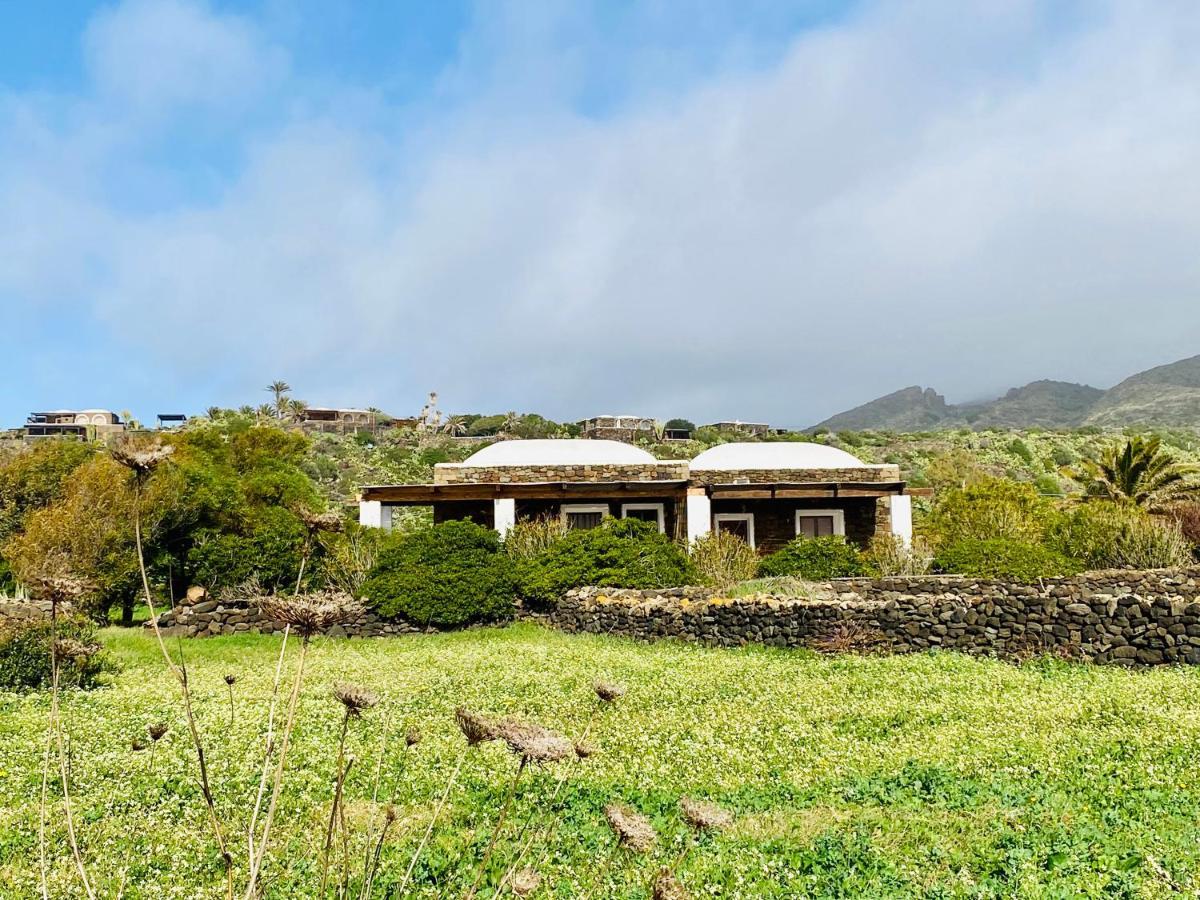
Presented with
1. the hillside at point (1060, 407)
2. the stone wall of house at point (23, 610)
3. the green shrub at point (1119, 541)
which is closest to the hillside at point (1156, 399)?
the hillside at point (1060, 407)

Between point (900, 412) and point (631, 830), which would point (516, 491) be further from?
point (900, 412)

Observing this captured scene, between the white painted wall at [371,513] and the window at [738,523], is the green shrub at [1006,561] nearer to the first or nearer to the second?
A: the window at [738,523]

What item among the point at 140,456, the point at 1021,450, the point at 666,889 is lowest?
the point at 666,889

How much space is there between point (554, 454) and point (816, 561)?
30.6 ft

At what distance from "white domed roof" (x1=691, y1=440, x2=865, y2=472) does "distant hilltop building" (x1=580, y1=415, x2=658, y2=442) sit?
37555 mm

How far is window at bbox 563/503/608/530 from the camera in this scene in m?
23.5

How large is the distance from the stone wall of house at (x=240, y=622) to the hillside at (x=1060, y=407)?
70.3 metres

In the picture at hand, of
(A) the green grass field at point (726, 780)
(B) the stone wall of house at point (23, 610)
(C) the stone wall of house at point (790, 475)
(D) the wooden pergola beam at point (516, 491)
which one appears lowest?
(A) the green grass field at point (726, 780)

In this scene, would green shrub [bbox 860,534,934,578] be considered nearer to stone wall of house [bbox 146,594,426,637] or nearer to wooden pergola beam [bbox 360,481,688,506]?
wooden pergola beam [bbox 360,481,688,506]

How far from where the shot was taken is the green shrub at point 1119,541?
18641mm

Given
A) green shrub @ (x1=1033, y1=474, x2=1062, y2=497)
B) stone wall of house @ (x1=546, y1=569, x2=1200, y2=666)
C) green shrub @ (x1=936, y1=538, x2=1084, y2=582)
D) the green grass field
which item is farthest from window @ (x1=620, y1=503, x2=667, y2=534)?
green shrub @ (x1=1033, y1=474, x2=1062, y2=497)

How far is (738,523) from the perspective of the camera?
24.4 m

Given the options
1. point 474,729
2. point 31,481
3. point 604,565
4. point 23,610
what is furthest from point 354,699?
point 31,481

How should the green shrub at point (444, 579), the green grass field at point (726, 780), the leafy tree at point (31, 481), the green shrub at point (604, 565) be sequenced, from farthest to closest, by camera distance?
the leafy tree at point (31, 481), the green shrub at point (604, 565), the green shrub at point (444, 579), the green grass field at point (726, 780)
